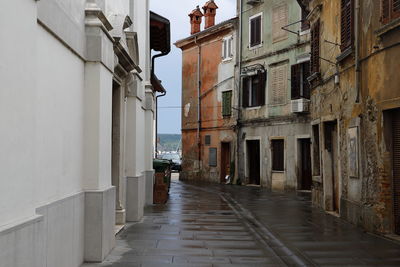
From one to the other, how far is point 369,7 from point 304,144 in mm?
14567

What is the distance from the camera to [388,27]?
10438mm

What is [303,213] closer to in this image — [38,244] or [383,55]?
[383,55]

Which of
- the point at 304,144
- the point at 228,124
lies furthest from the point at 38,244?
the point at 228,124

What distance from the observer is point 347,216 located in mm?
13336

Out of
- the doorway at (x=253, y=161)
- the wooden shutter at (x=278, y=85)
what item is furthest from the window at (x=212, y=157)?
the wooden shutter at (x=278, y=85)

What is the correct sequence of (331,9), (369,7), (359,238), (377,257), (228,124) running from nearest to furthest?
(377,257) < (359,238) < (369,7) < (331,9) < (228,124)

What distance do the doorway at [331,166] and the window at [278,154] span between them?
11078mm

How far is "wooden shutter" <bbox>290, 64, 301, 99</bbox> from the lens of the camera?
25453 mm

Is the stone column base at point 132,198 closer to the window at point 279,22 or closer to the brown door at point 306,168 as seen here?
the brown door at point 306,168

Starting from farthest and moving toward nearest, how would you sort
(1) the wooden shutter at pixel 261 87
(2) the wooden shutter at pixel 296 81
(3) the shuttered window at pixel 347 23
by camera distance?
1. (1) the wooden shutter at pixel 261 87
2. (2) the wooden shutter at pixel 296 81
3. (3) the shuttered window at pixel 347 23

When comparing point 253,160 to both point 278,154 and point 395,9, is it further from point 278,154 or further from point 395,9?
point 395,9

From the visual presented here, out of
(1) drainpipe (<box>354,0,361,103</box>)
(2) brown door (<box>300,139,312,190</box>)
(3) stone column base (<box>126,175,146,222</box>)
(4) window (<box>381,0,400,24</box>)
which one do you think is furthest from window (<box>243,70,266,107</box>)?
(4) window (<box>381,0,400,24</box>)

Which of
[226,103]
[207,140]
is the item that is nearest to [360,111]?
[226,103]

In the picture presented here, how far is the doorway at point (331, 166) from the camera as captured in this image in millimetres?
15453
